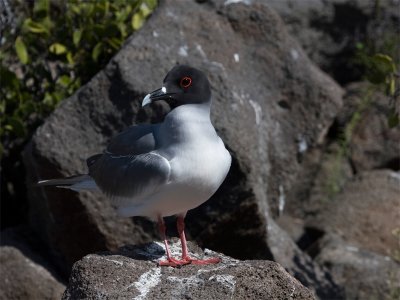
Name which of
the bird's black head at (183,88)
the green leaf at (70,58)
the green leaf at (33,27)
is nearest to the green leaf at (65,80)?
the green leaf at (70,58)

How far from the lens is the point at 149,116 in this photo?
26.0ft

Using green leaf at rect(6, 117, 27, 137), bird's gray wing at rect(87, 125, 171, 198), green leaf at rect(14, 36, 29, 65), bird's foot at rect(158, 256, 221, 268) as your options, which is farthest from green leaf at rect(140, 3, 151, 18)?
bird's foot at rect(158, 256, 221, 268)

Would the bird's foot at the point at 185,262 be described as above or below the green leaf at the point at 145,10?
below

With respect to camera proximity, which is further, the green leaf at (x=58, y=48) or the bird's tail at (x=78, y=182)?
the green leaf at (x=58, y=48)

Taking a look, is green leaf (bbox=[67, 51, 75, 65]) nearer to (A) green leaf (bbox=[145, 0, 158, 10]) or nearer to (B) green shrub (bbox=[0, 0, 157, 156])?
(B) green shrub (bbox=[0, 0, 157, 156])

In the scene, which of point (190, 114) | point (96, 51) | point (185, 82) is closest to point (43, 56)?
point (96, 51)

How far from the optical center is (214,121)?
781 cm

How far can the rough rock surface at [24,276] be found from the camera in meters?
7.95

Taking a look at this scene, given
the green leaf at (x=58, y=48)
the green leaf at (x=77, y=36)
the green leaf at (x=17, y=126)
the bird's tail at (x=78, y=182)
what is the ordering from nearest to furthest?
the bird's tail at (x=78, y=182) < the green leaf at (x=17, y=126) < the green leaf at (x=77, y=36) < the green leaf at (x=58, y=48)

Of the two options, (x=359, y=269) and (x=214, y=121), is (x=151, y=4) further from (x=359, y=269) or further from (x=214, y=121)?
(x=359, y=269)

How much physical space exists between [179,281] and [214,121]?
8.29ft

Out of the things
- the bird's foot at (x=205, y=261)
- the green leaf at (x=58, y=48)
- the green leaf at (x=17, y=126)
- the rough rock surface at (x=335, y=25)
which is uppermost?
the green leaf at (x=58, y=48)

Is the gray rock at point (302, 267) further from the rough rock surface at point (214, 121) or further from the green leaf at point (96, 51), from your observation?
the green leaf at point (96, 51)

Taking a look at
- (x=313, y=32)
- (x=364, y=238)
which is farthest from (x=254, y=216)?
(x=313, y=32)
